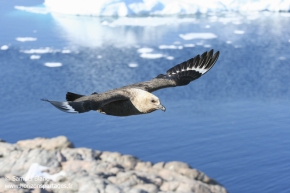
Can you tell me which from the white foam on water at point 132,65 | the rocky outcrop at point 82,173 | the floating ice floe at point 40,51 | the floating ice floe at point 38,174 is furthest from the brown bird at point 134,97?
the floating ice floe at point 40,51

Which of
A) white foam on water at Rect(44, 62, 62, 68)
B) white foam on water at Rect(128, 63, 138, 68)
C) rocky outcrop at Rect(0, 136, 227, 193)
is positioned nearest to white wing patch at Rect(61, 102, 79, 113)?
rocky outcrop at Rect(0, 136, 227, 193)

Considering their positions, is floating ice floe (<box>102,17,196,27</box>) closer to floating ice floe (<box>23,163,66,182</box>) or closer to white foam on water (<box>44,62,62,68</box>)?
white foam on water (<box>44,62,62,68</box>)

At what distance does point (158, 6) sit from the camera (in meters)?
28.5

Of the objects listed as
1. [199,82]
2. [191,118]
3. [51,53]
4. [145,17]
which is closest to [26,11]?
[145,17]

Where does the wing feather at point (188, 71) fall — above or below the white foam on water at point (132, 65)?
above

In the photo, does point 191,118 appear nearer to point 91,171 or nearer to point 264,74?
point 264,74

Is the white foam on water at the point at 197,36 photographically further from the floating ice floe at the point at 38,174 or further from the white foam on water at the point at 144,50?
the floating ice floe at the point at 38,174

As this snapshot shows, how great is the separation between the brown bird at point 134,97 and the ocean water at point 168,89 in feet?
23.1

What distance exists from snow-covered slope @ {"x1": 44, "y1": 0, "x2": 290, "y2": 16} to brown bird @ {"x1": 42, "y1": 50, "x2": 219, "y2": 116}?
19605 millimetres

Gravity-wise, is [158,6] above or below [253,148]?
above

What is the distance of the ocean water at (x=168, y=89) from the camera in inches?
645

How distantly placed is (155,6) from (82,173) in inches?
708

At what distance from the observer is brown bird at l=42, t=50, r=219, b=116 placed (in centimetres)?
576

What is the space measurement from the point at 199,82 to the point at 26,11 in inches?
527
